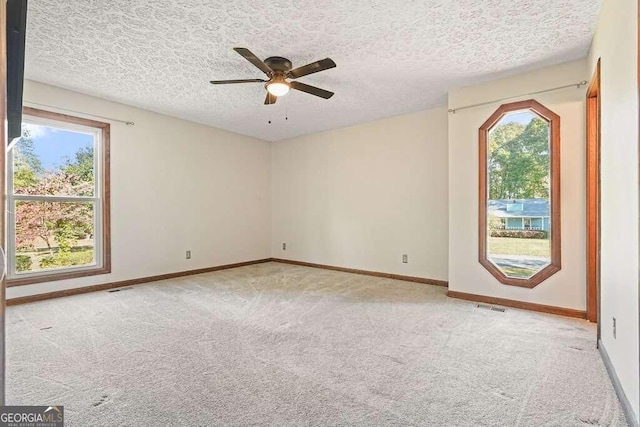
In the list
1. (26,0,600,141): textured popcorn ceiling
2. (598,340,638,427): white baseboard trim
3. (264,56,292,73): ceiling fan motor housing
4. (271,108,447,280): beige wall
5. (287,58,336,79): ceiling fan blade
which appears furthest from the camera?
(271,108,447,280): beige wall

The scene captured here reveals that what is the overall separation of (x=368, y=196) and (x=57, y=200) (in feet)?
13.9

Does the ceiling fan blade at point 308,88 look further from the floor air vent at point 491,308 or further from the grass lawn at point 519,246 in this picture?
the floor air vent at point 491,308

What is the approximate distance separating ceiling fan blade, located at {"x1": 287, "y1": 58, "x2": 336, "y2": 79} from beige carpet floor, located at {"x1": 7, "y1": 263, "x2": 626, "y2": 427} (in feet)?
7.33

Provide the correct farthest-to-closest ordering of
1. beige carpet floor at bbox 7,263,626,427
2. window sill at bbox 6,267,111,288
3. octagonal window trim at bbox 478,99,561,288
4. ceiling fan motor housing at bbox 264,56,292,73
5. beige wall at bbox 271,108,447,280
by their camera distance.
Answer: beige wall at bbox 271,108,447,280, window sill at bbox 6,267,111,288, octagonal window trim at bbox 478,99,561,288, ceiling fan motor housing at bbox 264,56,292,73, beige carpet floor at bbox 7,263,626,427

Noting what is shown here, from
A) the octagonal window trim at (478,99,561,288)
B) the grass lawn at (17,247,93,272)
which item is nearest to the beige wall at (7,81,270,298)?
the grass lawn at (17,247,93,272)

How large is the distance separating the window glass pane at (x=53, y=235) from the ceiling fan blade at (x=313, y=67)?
10.8 feet

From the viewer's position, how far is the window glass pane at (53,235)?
11.8ft

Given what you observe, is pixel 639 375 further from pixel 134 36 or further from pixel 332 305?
pixel 134 36

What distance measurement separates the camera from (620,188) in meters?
1.80

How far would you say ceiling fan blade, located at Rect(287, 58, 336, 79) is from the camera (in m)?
2.55

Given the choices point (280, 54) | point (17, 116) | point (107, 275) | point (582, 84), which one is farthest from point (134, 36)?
point (582, 84)

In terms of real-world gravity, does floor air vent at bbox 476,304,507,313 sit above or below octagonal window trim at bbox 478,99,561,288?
below

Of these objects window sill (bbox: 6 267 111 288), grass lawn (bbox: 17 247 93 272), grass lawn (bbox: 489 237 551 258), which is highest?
grass lawn (bbox: 489 237 551 258)

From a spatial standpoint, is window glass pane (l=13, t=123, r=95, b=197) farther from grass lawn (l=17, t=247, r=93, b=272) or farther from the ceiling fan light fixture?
the ceiling fan light fixture
